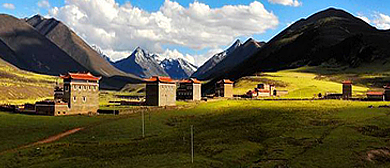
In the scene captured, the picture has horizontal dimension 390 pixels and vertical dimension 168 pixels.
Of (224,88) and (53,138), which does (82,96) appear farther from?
(224,88)

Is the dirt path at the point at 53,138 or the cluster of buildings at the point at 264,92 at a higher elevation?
the cluster of buildings at the point at 264,92

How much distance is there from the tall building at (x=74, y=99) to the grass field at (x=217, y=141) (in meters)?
9.97

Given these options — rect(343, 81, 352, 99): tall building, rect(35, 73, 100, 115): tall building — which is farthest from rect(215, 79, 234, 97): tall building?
rect(35, 73, 100, 115): tall building

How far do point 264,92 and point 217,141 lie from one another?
10708cm

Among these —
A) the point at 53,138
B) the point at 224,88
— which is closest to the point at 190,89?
the point at 224,88

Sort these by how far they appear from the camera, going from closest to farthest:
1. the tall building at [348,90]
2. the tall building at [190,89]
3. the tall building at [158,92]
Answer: the tall building at [158,92], the tall building at [348,90], the tall building at [190,89]

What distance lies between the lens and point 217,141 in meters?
52.3

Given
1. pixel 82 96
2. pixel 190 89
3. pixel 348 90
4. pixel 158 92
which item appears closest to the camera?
pixel 82 96

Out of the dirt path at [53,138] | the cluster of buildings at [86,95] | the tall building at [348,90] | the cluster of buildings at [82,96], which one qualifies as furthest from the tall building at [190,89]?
the dirt path at [53,138]

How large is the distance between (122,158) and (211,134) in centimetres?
1914

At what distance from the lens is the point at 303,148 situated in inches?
1797

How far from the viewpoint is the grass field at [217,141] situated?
41.3 m

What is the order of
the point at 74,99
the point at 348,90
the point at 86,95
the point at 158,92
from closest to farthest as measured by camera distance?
the point at 74,99
the point at 86,95
the point at 158,92
the point at 348,90

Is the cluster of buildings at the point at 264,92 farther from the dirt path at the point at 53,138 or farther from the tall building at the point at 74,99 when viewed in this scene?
the dirt path at the point at 53,138
